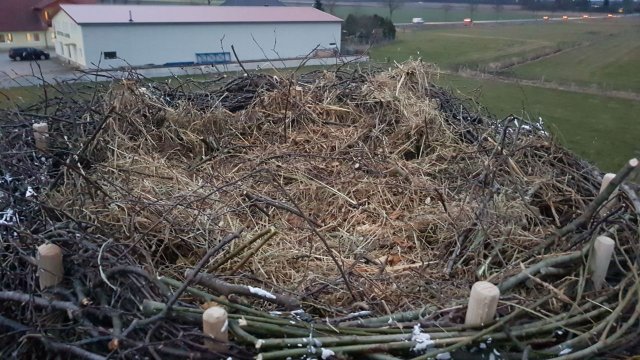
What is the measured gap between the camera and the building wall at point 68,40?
16.7 m

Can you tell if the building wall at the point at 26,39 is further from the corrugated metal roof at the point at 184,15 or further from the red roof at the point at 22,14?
the corrugated metal roof at the point at 184,15

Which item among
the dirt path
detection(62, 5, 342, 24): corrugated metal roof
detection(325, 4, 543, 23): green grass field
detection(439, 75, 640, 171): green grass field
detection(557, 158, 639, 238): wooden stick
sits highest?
detection(325, 4, 543, 23): green grass field

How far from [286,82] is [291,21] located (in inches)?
632

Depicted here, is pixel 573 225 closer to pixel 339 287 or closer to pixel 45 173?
pixel 339 287

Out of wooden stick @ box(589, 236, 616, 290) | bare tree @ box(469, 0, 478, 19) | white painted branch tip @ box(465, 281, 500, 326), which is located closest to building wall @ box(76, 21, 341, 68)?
wooden stick @ box(589, 236, 616, 290)

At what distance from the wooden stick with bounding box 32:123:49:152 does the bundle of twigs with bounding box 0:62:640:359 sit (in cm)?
9

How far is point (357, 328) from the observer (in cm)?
171

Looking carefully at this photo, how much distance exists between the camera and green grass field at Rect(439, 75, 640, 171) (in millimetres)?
9922

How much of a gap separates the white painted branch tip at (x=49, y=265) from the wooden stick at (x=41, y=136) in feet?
4.60

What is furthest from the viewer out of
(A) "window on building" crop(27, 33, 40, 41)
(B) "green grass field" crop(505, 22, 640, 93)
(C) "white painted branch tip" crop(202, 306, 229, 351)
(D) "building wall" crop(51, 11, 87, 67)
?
(A) "window on building" crop(27, 33, 40, 41)

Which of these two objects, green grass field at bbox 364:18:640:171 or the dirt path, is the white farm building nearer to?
green grass field at bbox 364:18:640:171

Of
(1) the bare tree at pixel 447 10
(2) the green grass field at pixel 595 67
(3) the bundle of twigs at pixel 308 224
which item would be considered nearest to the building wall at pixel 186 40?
(2) the green grass field at pixel 595 67

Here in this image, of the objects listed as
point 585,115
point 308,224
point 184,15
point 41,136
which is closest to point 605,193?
point 308,224

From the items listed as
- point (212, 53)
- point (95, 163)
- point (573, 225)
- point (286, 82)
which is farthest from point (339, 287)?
point (212, 53)
